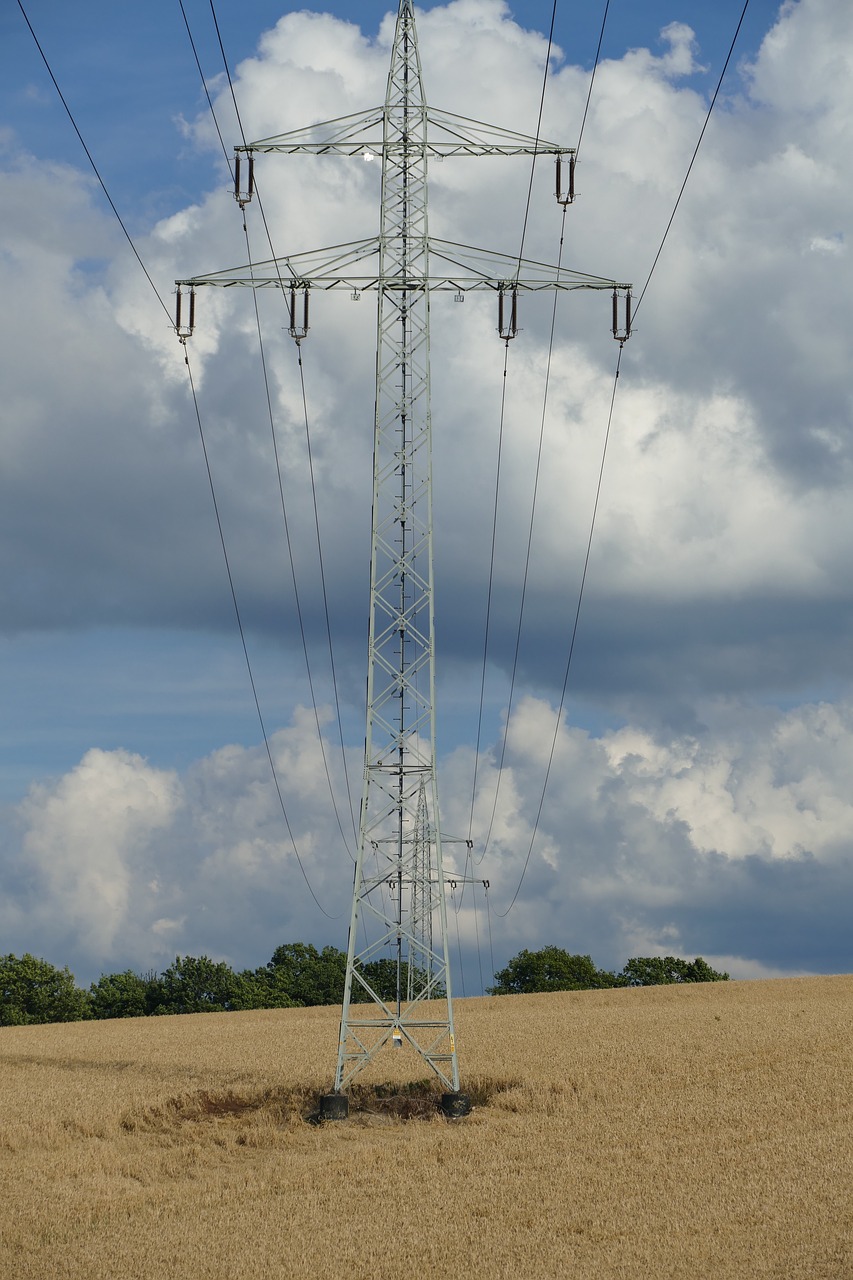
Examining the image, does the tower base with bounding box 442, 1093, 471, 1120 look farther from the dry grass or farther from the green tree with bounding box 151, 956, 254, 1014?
the green tree with bounding box 151, 956, 254, 1014

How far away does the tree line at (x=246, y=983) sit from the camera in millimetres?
129000

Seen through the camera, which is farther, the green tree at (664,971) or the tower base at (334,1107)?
the green tree at (664,971)

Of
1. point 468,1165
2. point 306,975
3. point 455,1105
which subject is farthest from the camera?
point 306,975

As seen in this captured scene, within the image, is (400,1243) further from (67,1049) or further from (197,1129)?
(67,1049)

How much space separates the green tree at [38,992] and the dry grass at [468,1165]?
73247 millimetres

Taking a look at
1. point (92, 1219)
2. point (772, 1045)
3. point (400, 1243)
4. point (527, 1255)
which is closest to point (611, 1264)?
point (527, 1255)

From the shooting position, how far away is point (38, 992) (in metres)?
129

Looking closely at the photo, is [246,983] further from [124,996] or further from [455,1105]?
[455,1105]

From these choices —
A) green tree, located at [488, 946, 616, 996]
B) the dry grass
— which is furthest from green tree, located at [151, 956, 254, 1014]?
the dry grass

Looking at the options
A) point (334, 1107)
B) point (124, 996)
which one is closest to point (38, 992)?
point (124, 996)

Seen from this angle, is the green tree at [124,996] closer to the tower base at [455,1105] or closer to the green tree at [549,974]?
the green tree at [549,974]

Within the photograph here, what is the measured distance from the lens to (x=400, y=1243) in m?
29.0

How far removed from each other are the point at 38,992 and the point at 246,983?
22.3 metres

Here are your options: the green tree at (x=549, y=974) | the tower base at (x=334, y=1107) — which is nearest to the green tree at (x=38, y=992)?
the green tree at (x=549, y=974)
